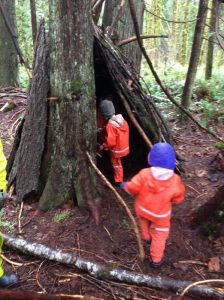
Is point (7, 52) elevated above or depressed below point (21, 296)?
above

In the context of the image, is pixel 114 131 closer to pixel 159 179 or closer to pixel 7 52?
pixel 159 179

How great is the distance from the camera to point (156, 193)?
3756mm

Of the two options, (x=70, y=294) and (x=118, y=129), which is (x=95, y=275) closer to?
(x=70, y=294)

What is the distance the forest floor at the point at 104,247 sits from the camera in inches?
142

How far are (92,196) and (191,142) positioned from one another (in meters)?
3.15

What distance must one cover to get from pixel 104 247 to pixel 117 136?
1.75m

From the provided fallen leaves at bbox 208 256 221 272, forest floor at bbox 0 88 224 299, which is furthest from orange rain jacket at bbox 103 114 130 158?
fallen leaves at bbox 208 256 221 272

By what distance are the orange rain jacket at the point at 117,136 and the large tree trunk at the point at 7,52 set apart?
18.3ft

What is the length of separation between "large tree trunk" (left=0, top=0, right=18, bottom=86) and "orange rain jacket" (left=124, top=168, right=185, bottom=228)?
7103mm

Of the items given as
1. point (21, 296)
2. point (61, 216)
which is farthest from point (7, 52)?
point (21, 296)

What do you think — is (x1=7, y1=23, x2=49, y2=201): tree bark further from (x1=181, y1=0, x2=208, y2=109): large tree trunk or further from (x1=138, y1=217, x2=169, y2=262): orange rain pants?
(x1=181, y1=0, x2=208, y2=109): large tree trunk

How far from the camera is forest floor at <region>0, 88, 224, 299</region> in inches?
142

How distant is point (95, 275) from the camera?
3.69m

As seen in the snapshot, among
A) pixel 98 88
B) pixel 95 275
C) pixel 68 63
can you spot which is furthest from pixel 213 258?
pixel 98 88
